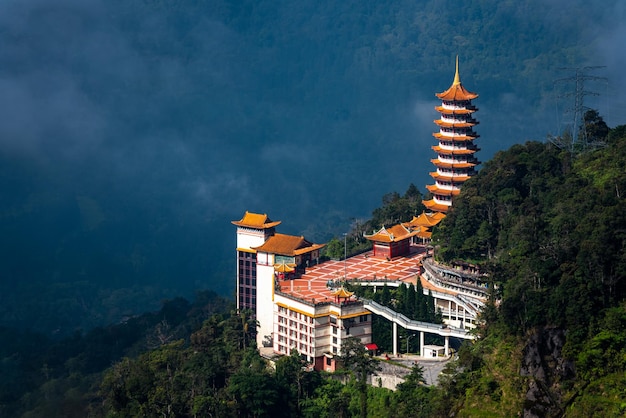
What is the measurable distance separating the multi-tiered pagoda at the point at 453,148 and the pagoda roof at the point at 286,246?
27.6 ft

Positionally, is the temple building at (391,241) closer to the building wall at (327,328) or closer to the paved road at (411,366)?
the building wall at (327,328)

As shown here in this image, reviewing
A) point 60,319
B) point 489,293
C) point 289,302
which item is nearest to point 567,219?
point 489,293

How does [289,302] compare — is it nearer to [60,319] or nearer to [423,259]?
[423,259]

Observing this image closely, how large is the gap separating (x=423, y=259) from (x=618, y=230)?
41.7 feet

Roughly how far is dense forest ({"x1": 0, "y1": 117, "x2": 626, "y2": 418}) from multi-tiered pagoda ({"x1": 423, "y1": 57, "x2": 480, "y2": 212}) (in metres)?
2.27

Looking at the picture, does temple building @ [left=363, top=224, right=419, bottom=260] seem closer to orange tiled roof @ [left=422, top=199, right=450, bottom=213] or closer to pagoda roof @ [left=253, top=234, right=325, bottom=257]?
pagoda roof @ [left=253, top=234, right=325, bottom=257]

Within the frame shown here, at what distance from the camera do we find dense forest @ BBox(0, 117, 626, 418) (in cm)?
3925

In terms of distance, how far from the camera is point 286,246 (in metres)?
54.3

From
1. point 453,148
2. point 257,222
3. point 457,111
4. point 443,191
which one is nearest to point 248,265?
point 257,222

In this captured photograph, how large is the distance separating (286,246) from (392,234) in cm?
492

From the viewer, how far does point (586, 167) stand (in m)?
53.3

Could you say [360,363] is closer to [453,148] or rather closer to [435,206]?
[435,206]

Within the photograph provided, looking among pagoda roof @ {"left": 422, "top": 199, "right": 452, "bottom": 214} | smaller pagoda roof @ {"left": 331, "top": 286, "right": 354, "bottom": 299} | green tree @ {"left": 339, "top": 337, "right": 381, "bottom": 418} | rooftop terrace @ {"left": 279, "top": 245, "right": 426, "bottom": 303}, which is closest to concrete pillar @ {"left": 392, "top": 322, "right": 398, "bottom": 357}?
green tree @ {"left": 339, "top": 337, "right": 381, "bottom": 418}

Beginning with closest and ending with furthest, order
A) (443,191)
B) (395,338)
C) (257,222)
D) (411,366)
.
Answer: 1. (411,366)
2. (395,338)
3. (257,222)
4. (443,191)
